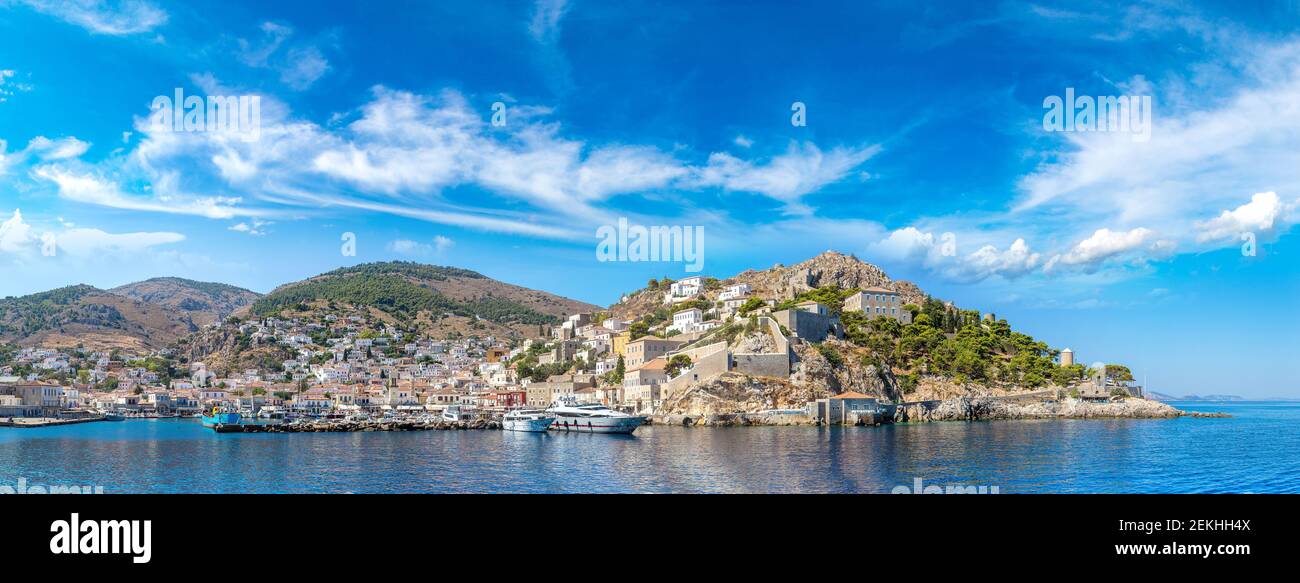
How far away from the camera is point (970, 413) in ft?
166

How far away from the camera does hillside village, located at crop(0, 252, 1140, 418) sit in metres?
51.2

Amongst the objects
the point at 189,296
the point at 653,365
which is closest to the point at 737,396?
the point at 653,365

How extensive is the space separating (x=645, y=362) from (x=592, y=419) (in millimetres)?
13934

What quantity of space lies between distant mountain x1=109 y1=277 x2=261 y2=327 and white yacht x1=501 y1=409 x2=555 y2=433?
5508 inches

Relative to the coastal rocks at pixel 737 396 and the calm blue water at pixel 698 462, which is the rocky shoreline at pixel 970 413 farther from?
the calm blue water at pixel 698 462

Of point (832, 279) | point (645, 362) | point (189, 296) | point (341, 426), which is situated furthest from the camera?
point (189, 296)

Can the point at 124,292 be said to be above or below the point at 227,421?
above

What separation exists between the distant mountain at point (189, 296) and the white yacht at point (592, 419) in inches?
5593

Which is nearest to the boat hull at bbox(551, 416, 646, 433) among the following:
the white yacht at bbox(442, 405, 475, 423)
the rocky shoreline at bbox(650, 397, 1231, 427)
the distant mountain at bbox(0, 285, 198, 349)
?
the rocky shoreline at bbox(650, 397, 1231, 427)

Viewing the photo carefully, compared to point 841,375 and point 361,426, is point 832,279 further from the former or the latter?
point 361,426

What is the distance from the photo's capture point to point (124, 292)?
184750 mm
